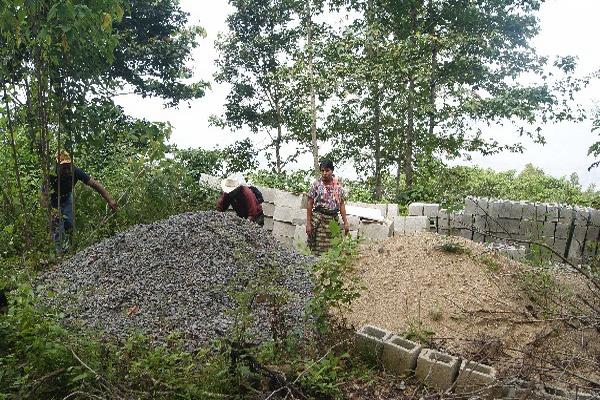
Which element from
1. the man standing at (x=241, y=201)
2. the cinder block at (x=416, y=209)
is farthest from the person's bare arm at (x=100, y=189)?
the cinder block at (x=416, y=209)

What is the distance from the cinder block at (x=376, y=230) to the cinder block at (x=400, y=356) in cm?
288

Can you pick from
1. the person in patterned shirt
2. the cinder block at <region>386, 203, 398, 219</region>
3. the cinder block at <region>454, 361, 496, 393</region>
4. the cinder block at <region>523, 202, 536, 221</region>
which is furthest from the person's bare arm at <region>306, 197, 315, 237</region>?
the cinder block at <region>523, 202, 536, 221</region>

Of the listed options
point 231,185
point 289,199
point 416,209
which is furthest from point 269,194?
point 416,209

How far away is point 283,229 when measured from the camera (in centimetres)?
691

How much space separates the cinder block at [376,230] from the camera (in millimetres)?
6055

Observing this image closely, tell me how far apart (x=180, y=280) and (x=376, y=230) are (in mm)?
2822

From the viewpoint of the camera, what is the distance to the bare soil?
11.1ft

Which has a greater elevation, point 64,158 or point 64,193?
point 64,158

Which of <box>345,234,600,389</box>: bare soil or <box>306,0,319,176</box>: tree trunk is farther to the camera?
<box>306,0,319,176</box>: tree trunk

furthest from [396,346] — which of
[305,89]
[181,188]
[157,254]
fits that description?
[305,89]

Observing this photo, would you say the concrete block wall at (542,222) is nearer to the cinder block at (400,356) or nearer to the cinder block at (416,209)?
the cinder block at (416,209)

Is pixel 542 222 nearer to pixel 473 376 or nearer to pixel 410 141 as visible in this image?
pixel 410 141

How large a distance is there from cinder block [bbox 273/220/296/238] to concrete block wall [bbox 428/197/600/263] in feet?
7.03

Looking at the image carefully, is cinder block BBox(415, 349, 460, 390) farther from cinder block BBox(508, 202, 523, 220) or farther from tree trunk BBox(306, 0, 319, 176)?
tree trunk BBox(306, 0, 319, 176)
